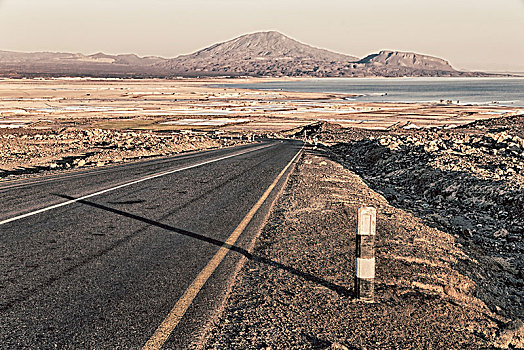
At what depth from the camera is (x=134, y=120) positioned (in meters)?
75.0

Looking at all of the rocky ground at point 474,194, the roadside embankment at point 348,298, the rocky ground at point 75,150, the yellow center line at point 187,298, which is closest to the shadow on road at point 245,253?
the roadside embankment at point 348,298

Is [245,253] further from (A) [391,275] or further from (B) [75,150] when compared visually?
(B) [75,150]

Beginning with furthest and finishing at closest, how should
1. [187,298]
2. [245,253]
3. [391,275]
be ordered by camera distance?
[245,253] < [391,275] < [187,298]

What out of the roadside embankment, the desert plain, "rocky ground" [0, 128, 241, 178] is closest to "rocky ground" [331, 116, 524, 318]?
the desert plain

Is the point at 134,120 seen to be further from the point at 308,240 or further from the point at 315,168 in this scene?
the point at 308,240

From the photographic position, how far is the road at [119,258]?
16.3 ft

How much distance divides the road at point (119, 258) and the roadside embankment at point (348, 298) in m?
0.38

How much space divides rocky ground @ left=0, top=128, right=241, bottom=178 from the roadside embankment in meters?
16.7

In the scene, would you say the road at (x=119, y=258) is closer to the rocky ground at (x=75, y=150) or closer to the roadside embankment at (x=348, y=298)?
the roadside embankment at (x=348, y=298)

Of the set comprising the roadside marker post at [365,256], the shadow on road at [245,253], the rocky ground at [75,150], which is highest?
the roadside marker post at [365,256]

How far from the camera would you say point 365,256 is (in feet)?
19.0

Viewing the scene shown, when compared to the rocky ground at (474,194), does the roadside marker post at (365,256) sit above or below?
above

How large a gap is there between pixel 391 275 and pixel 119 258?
3.83 m

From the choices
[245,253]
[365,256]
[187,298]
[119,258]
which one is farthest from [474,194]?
[187,298]
